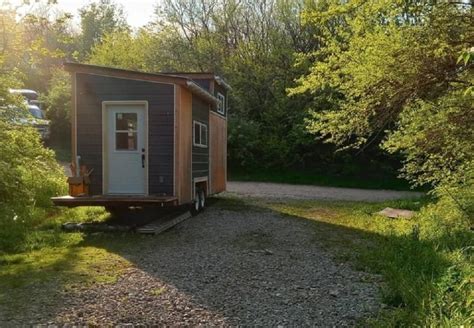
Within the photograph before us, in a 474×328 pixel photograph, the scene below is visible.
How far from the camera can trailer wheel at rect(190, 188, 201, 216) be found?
451 inches

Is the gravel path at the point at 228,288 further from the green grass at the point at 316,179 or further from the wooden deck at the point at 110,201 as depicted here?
the green grass at the point at 316,179

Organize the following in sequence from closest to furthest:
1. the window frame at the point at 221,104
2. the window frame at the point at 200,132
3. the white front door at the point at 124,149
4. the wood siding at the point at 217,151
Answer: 1. the white front door at the point at 124,149
2. the window frame at the point at 200,132
3. the wood siding at the point at 217,151
4. the window frame at the point at 221,104

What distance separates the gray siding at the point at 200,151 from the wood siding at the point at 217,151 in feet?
2.19

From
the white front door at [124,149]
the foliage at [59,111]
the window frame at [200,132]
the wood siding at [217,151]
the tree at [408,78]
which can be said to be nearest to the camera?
the tree at [408,78]

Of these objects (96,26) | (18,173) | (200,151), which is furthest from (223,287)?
(96,26)

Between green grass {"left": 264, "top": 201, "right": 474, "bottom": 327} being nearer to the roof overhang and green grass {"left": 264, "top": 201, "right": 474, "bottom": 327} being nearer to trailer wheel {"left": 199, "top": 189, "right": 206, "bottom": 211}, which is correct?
trailer wheel {"left": 199, "top": 189, "right": 206, "bottom": 211}

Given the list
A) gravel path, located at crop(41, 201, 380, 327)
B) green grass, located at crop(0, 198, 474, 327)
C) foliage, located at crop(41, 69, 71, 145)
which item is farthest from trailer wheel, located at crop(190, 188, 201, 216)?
foliage, located at crop(41, 69, 71, 145)

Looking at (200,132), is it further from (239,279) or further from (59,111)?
(59,111)

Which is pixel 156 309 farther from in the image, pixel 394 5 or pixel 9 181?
pixel 394 5

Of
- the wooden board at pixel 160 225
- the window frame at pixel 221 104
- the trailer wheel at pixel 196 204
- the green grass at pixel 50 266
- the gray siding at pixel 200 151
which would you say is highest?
the window frame at pixel 221 104

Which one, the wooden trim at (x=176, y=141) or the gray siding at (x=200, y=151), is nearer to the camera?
the wooden trim at (x=176, y=141)

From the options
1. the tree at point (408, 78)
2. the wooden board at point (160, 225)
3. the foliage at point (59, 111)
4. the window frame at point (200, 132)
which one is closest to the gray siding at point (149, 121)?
the wooden board at point (160, 225)

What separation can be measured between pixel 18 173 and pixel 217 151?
7.65 metres

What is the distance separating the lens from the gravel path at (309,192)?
17.0 m
